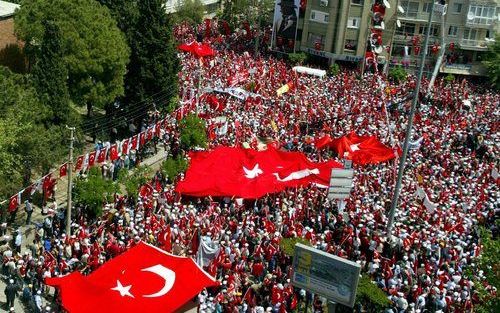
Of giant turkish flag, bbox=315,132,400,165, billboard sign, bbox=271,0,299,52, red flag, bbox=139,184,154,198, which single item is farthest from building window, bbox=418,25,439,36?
red flag, bbox=139,184,154,198

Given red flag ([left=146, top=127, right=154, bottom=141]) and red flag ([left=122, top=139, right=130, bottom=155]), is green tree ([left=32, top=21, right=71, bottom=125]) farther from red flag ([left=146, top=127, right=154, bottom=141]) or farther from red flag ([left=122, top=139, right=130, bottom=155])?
red flag ([left=146, top=127, right=154, bottom=141])

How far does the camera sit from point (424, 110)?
1647 inches

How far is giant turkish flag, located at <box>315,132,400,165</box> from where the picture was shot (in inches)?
1206

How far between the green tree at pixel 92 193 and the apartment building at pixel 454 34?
40646 millimetres

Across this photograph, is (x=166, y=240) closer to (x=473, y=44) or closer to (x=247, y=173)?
(x=247, y=173)

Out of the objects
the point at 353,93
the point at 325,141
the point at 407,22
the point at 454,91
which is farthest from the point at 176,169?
the point at 407,22

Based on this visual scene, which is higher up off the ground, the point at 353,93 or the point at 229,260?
the point at 353,93

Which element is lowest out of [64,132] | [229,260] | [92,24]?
[229,260]

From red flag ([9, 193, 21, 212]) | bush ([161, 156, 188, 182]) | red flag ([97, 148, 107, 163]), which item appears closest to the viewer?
red flag ([9, 193, 21, 212])

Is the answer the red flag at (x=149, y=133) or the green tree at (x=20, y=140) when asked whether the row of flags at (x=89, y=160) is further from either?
the green tree at (x=20, y=140)

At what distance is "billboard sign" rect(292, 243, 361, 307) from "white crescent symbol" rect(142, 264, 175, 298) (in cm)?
375

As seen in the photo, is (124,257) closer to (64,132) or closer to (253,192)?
(253,192)

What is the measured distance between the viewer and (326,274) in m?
14.5

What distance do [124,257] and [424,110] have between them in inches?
1147
